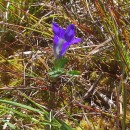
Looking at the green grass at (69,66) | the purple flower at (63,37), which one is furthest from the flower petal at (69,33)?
the green grass at (69,66)

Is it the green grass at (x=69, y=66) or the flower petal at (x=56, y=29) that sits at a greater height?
the flower petal at (x=56, y=29)

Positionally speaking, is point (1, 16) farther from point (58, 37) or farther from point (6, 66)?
point (58, 37)

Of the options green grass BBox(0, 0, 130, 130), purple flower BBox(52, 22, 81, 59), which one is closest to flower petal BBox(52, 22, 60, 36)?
purple flower BBox(52, 22, 81, 59)

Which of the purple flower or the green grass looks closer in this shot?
the purple flower

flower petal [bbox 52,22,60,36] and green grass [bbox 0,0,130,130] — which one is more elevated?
flower petal [bbox 52,22,60,36]

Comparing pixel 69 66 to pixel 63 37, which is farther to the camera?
pixel 69 66

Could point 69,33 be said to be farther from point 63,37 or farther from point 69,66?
point 69,66

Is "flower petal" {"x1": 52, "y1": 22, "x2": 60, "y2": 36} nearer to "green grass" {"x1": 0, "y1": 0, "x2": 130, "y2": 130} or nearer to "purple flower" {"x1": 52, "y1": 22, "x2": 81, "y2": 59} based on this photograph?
"purple flower" {"x1": 52, "y1": 22, "x2": 81, "y2": 59}

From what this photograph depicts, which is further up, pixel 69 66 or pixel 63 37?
pixel 63 37

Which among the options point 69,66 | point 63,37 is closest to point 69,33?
point 63,37

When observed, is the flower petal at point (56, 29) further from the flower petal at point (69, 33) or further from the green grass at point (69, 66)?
the green grass at point (69, 66)

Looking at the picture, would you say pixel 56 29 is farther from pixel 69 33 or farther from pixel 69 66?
pixel 69 66
